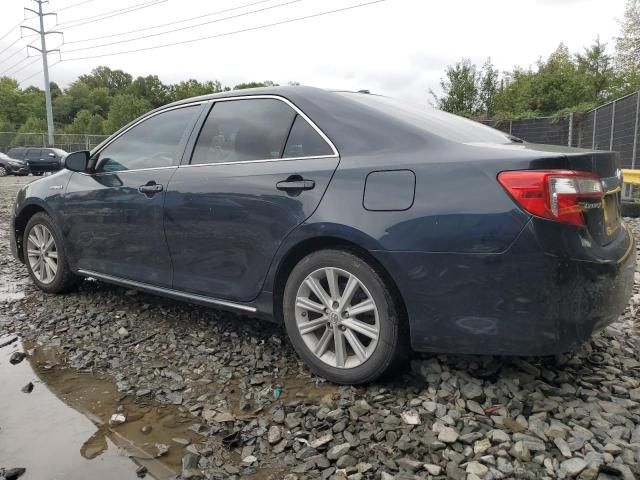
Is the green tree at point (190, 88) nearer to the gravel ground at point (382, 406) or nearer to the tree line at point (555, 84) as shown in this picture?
the tree line at point (555, 84)

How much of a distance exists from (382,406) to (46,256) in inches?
139

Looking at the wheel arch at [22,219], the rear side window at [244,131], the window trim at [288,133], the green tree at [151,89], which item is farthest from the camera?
the green tree at [151,89]

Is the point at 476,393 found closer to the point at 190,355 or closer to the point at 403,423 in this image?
the point at 403,423

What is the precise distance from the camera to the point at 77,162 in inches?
172

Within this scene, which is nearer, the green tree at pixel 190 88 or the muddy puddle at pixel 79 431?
the muddy puddle at pixel 79 431

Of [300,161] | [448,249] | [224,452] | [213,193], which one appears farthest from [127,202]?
[448,249]

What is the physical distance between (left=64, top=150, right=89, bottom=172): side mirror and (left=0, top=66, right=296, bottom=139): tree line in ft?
211

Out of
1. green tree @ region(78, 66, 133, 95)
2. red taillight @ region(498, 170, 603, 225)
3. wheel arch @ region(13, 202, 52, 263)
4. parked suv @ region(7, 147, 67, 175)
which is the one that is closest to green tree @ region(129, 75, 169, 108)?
green tree @ region(78, 66, 133, 95)

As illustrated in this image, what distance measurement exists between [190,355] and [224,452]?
3.76 feet

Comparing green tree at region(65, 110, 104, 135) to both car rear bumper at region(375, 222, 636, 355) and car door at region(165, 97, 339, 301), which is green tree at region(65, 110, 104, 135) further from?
car rear bumper at region(375, 222, 636, 355)

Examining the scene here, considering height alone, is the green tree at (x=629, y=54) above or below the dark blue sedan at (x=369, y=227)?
above

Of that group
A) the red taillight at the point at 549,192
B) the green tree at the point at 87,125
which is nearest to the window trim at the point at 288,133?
the red taillight at the point at 549,192

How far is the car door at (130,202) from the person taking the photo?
12.3 feet

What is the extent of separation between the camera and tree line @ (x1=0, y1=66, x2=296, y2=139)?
79750mm
